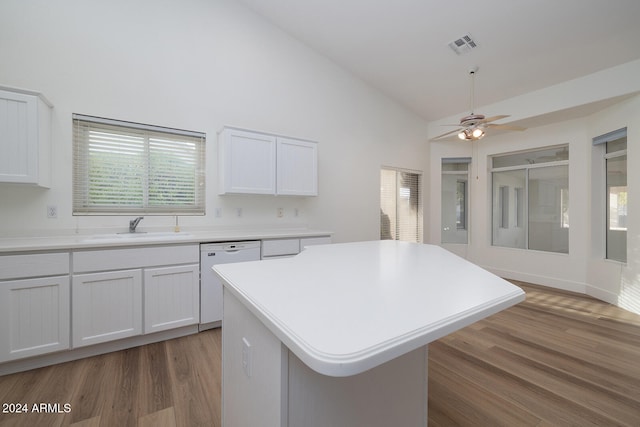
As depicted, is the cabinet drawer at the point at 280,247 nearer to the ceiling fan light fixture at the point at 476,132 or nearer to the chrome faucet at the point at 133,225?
the chrome faucet at the point at 133,225

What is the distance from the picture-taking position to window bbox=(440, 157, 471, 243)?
18.0 feet

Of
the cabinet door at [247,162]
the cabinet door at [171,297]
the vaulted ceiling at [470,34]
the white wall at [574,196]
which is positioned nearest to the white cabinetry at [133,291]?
the cabinet door at [171,297]

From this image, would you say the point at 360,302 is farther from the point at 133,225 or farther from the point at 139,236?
the point at 133,225

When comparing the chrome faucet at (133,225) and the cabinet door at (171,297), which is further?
the chrome faucet at (133,225)

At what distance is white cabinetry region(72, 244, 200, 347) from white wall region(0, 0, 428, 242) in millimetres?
654

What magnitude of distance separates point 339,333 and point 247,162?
276cm

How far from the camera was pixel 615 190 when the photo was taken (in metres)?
3.65

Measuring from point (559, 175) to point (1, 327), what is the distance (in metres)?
6.74

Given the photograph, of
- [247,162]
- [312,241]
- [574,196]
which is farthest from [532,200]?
[247,162]

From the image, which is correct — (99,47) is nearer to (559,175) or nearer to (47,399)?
(47,399)

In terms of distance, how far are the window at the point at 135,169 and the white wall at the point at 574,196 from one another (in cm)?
448

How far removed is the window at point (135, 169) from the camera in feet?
8.54

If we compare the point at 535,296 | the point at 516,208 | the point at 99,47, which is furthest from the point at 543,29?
the point at 99,47

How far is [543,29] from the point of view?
9.61ft
